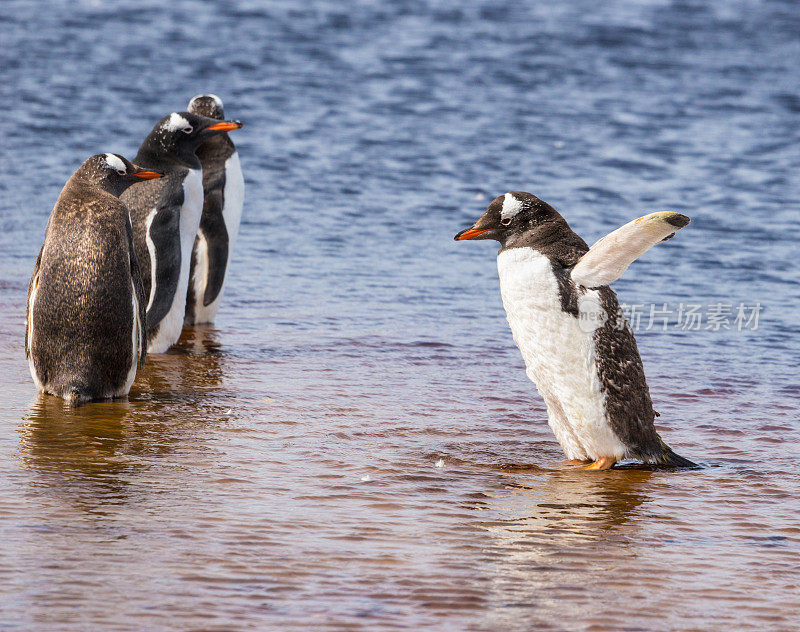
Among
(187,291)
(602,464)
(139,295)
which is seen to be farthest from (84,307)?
(602,464)

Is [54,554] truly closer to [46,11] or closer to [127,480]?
[127,480]

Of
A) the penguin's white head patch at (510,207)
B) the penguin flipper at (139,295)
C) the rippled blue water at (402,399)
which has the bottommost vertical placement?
the rippled blue water at (402,399)

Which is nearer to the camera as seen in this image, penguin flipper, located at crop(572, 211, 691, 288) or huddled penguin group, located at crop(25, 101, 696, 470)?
penguin flipper, located at crop(572, 211, 691, 288)

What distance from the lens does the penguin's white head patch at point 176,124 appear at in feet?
22.0

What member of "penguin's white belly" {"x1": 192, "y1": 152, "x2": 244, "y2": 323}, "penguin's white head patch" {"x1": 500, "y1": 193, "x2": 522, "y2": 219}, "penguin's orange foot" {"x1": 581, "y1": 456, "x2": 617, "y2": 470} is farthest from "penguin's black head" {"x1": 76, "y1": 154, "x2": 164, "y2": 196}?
"penguin's orange foot" {"x1": 581, "y1": 456, "x2": 617, "y2": 470}

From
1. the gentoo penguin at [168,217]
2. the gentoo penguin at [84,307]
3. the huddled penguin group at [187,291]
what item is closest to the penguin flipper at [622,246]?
the huddled penguin group at [187,291]

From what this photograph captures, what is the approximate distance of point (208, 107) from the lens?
25.1 feet

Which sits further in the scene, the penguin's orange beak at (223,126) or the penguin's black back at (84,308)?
the penguin's orange beak at (223,126)

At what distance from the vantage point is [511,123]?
49.9 feet

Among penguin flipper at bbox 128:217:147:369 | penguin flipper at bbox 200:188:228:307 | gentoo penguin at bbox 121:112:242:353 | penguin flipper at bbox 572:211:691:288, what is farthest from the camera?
penguin flipper at bbox 200:188:228:307

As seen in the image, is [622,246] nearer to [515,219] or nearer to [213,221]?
[515,219]

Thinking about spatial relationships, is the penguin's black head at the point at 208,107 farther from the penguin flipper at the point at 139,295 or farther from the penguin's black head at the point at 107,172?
the penguin flipper at the point at 139,295

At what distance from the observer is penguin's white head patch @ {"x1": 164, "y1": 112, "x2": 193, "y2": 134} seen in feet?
22.0

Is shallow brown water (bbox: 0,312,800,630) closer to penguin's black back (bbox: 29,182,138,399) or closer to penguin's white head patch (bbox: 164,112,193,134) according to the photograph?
penguin's black back (bbox: 29,182,138,399)
